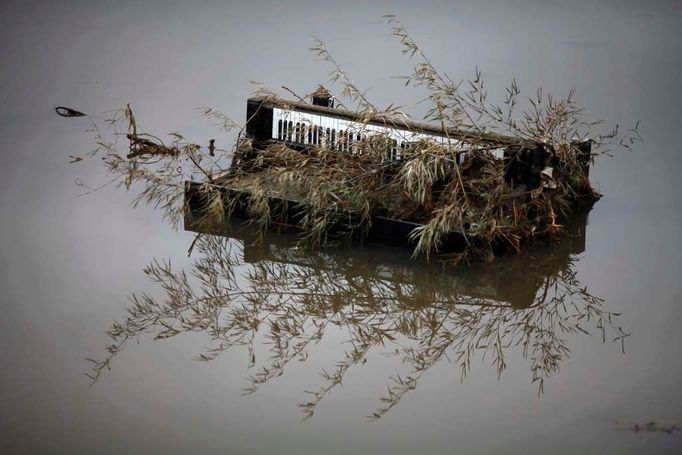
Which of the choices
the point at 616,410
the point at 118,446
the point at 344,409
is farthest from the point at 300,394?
the point at 616,410

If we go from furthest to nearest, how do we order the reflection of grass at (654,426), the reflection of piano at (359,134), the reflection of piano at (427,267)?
1. the reflection of piano at (359,134)
2. the reflection of piano at (427,267)
3. the reflection of grass at (654,426)

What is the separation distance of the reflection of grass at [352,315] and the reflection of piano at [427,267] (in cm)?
1

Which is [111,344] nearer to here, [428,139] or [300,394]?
[300,394]

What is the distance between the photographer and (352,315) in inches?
198

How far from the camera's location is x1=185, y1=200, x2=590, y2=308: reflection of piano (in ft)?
17.1

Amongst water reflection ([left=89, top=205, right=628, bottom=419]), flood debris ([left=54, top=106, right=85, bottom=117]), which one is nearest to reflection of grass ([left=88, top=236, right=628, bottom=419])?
water reflection ([left=89, top=205, right=628, bottom=419])

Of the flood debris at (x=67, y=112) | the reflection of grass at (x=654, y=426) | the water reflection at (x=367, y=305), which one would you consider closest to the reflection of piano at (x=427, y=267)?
the water reflection at (x=367, y=305)

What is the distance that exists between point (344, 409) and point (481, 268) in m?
1.34

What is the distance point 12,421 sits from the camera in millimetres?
4047

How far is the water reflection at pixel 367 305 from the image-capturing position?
184 inches

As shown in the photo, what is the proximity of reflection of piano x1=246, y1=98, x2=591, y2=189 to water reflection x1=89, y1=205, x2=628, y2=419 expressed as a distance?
41 centimetres

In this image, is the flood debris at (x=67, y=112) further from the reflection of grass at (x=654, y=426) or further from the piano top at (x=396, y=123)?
the reflection of grass at (x=654, y=426)

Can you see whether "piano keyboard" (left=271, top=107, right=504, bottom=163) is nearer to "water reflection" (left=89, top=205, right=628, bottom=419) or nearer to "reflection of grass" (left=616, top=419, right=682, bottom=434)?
"water reflection" (left=89, top=205, right=628, bottom=419)

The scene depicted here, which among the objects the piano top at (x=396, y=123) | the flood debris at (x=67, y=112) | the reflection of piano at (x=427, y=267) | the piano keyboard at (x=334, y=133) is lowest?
the reflection of piano at (x=427, y=267)
